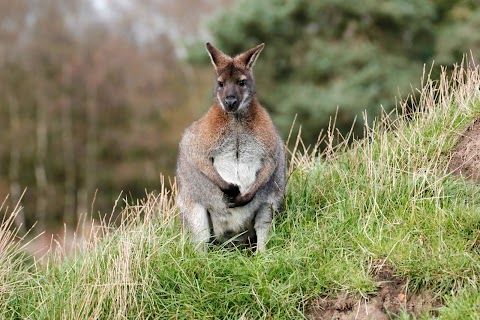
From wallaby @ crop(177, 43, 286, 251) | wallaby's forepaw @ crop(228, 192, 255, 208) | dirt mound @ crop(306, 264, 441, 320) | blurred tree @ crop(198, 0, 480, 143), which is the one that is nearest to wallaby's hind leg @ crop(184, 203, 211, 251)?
wallaby @ crop(177, 43, 286, 251)

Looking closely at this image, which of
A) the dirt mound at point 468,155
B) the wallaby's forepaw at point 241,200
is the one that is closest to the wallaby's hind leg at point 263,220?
the wallaby's forepaw at point 241,200

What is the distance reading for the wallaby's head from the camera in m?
6.22

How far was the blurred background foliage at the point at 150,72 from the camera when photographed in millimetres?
19766

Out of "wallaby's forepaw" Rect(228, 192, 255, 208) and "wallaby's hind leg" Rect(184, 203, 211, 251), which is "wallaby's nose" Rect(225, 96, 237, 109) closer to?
"wallaby's forepaw" Rect(228, 192, 255, 208)

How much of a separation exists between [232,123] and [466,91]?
2.42 m

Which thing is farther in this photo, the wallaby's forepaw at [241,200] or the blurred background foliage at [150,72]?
the blurred background foliage at [150,72]

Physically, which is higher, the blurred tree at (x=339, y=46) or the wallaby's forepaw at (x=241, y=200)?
the wallaby's forepaw at (x=241, y=200)

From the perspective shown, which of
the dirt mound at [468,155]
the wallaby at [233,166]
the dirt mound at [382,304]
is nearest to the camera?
the dirt mound at [382,304]

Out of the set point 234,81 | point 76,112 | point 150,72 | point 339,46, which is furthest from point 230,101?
point 150,72

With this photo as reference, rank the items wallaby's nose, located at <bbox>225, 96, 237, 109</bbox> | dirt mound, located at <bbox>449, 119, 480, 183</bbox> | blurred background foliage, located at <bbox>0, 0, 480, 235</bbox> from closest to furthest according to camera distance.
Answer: wallaby's nose, located at <bbox>225, 96, 237, 109</bbox> → dirt mound, located at <bbox>449, 119, 480, 183</bbox> → blurred background foliage, located at <bbox>0, 0, 480, 235</bbox>

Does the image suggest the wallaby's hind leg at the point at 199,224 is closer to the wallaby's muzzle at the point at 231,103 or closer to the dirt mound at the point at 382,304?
the wallaby's muzzle at the point at 231,103

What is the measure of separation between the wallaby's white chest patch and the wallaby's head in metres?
0.29

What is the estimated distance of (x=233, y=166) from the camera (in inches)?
250

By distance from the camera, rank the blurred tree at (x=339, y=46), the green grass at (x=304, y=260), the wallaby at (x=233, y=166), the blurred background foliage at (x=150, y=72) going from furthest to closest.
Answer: the blurred background foliage at (x=150, y=72) < the blurred tree at (x=339, y=46) < the wallaby at (x=233, y=166) < the green grass at (x=304, y=260)
